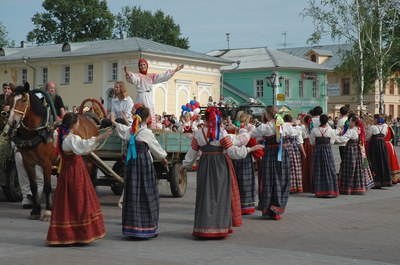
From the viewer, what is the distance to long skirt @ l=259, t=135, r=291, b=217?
11438mm

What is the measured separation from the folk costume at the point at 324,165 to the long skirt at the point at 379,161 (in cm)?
264

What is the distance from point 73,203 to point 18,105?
2.76 m

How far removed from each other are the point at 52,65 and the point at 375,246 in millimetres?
44159

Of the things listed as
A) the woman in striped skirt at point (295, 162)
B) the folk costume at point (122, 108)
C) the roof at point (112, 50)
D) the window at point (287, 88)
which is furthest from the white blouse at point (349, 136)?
the window at point (287, 88)

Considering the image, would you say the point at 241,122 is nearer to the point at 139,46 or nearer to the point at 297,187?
the point at 297,187

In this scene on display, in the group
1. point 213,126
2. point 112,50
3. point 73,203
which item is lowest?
point 73,203

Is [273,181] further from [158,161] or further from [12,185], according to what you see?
[12,185]

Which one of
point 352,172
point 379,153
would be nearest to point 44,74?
point 379,153

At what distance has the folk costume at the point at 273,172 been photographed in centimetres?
1145

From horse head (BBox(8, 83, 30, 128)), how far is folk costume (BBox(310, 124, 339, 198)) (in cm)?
643

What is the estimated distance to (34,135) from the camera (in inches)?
440

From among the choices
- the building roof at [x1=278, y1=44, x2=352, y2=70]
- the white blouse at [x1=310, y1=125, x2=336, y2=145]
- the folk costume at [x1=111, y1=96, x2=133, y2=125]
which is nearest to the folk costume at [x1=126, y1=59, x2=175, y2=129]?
the folk costume at [x1=111, y1=96, x2=133, y2=125]

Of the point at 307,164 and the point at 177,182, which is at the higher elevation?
the point at 307,164

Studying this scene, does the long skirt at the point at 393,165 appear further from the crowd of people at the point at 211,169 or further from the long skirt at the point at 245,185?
the long skirt at the point at 245,185
